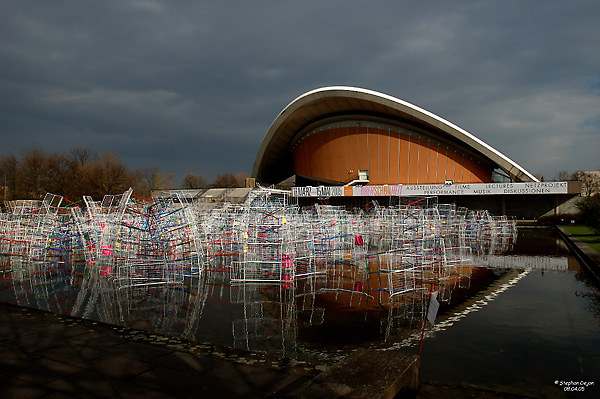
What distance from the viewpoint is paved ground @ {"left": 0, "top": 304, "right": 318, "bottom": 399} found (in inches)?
147

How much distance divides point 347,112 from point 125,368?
5262 cm

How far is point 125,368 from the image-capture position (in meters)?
4.27

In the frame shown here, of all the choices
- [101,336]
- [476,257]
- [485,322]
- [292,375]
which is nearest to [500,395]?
[292,375]

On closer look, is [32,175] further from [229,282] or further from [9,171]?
[229,282]

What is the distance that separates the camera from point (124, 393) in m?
3.69

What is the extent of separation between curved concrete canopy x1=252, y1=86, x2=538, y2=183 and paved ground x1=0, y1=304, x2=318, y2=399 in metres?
45.3

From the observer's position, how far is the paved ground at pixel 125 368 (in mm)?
3736

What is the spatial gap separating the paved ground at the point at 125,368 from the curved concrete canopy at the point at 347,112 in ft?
149

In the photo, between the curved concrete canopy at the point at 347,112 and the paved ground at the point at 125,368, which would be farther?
the curved concrete canopy at the point at 347,112

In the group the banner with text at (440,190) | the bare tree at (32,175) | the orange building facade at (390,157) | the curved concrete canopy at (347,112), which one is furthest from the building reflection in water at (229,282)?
the bare tree at (32,175)

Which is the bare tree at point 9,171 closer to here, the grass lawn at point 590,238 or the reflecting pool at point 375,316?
the reflecting pool at point 375,316

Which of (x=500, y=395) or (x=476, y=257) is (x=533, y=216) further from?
(x=500, y=395)

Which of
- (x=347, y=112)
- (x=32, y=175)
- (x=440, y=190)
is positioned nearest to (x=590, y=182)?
(x=440, y=190)

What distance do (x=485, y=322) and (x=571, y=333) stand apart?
1.15 m
